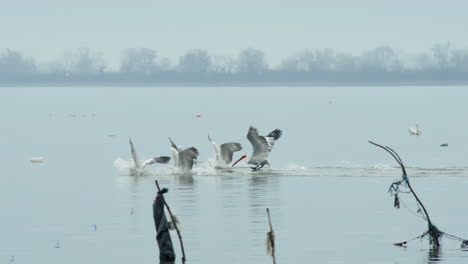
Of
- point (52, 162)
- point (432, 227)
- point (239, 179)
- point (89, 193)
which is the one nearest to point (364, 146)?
point (52, 162)

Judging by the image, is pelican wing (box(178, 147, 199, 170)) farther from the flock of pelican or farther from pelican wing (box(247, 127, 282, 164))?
pelican wing (box(247, 127, 282, 164))

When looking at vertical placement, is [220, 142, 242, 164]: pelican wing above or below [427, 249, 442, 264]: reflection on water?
above

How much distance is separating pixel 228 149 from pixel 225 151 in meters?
0.39

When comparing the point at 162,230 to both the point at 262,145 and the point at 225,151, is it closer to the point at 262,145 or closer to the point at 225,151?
the point at 262,145

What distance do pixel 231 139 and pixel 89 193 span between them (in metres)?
46.2

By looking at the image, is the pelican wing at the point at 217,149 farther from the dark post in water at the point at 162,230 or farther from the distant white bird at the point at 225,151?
the dark post in water at the point at 162,230

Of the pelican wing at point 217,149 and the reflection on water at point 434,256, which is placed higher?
the pelican wing at point 217,149

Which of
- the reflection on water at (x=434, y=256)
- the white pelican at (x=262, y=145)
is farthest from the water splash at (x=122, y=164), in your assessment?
the reflection on water at (x=434, y=256)

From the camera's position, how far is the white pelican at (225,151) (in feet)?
183

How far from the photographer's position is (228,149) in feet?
184

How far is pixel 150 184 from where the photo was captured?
2130 inches

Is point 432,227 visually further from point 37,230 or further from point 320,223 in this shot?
point 37,230

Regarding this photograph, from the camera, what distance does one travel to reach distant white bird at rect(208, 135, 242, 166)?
2192 inches

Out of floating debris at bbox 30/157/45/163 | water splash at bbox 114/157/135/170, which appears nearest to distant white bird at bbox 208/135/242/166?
water splash at bbox 114/157/135/170
